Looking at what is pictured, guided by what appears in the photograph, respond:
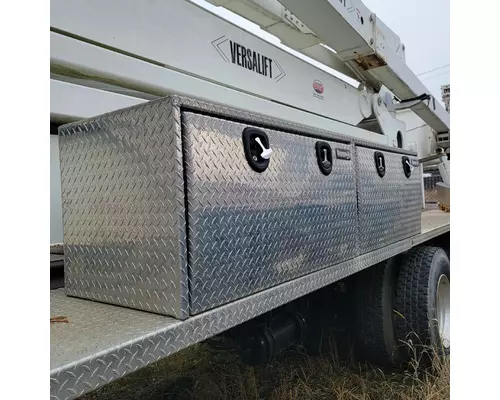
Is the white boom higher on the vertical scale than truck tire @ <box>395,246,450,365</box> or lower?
higher

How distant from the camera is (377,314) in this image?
8.07 feet

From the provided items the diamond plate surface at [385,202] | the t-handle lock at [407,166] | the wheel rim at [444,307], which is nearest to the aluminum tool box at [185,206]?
the diamond plate surface at [385,202]

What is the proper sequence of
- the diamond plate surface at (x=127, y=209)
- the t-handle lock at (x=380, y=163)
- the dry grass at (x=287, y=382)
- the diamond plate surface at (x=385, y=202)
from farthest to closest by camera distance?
1. the dry grass at (x=287, y=382)
2. the t-handle lock at (x=380, y=163)
3. the diamond plate surface at (x=385, y=202)
4. the diamond plate surface at (x=127, y=209)

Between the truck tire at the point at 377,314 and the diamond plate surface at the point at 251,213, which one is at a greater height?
the diamond plate surface at the point at 251,213

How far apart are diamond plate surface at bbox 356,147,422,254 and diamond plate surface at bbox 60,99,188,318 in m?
1.08

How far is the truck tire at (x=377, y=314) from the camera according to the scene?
246 cm

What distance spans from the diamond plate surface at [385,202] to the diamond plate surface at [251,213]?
242mm

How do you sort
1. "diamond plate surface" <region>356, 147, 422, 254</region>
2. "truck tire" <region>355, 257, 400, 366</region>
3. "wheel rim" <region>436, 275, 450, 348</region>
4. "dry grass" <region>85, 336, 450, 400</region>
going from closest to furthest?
"diamond plate surface" <region>356, 147, 422, 254</region>
"dry grass" <region>85, 336, 450, 400</region>
"truck tire" <region>355, 257, 400, 366</region>
"wheel rim" <region>436, 275, 450, 348</region>

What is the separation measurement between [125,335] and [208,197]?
37cm

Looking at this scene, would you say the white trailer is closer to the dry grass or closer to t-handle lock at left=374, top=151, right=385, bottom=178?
t-handle lock at left=374, top=151, right=385, bottom=178

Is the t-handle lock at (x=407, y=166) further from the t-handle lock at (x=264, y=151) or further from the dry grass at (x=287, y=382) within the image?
the t-handle lock at (x=264, y=151)

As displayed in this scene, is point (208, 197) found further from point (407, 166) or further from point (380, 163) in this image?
point (407, 166)

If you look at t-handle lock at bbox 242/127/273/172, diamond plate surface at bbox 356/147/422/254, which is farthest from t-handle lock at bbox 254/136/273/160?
diamond plate surface at bbox 356/147/422/254

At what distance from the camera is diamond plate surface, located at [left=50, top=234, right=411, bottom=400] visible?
736mm
